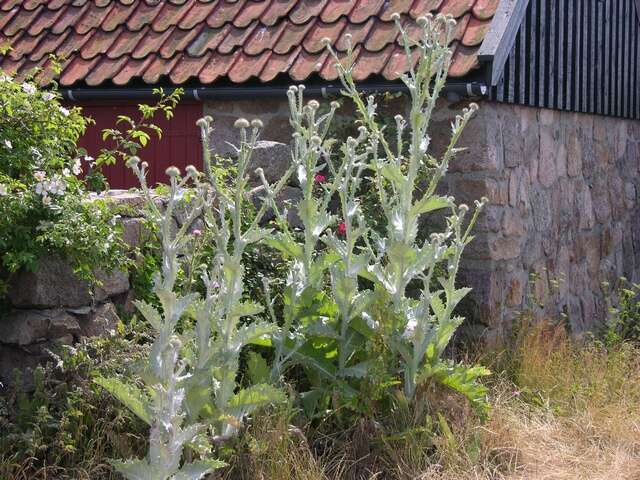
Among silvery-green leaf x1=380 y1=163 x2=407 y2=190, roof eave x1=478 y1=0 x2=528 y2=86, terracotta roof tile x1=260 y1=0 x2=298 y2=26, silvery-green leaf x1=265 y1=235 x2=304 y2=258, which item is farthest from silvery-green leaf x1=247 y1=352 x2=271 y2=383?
terracotta roof tile x1=260 y1=0 x2=298 y2=26

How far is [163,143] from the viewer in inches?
295

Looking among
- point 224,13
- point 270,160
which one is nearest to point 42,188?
point 270,160

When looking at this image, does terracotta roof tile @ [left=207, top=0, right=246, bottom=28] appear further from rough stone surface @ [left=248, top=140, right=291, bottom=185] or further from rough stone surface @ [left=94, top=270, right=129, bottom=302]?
rough stone surface @ [left=94, top=270, right=129, bottom=302]

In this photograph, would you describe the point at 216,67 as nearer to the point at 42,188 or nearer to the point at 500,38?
the point at 500,38

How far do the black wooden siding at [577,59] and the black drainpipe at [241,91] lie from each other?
38cm

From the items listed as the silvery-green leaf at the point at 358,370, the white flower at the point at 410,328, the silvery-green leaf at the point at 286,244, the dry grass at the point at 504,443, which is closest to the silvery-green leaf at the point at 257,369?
the dry grass at the point at 504,443

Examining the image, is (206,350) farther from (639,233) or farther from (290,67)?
(639,233)

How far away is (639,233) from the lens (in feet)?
33.0

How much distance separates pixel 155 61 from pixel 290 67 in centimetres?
112

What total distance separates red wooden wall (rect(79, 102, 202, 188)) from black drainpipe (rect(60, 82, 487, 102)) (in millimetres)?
258

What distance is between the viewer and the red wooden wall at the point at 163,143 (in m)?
7.41

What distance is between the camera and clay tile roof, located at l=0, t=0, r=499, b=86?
6.62 meters

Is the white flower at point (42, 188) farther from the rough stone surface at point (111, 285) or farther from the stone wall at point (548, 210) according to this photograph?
the stone wall at point (548, 210)

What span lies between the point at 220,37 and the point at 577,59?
128 inches
